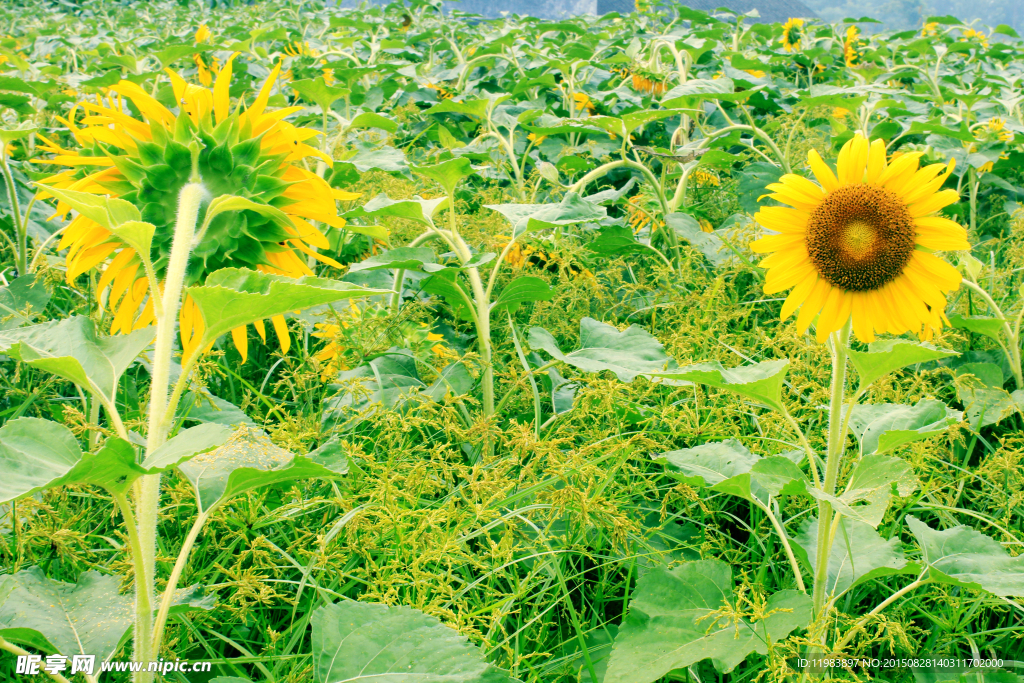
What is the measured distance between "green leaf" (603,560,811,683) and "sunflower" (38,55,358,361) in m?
0.73

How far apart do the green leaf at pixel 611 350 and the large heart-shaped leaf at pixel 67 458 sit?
0.87 meters

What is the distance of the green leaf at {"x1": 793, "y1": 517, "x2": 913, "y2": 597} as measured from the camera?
1.14 m

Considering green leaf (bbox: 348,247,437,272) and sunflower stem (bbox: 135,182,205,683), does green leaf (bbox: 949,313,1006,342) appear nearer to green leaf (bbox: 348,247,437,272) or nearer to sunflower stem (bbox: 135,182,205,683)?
green leaf (bbox: 348,247,437,272)

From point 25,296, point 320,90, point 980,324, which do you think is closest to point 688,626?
point 980,324

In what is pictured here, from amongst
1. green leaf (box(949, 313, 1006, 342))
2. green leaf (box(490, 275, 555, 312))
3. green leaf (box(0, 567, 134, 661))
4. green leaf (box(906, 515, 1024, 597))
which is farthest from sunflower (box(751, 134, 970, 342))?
green leaf (box(0, 567, 134, 661))

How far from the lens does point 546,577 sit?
4.21 feet

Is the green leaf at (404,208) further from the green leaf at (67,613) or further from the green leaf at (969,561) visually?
the green leaf at (969,561)

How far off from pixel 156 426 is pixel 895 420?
3.88ft

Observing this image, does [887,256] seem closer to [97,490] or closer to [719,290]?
[719,290]

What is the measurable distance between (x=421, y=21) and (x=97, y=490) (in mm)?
5930

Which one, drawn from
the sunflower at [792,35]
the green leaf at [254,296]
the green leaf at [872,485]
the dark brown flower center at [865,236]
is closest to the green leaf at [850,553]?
the green leaf at [872,485]

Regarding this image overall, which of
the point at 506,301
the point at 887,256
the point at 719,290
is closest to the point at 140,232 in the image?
the point at 506,301

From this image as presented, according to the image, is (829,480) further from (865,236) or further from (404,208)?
(404,208)

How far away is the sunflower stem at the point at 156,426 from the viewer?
86 cm
